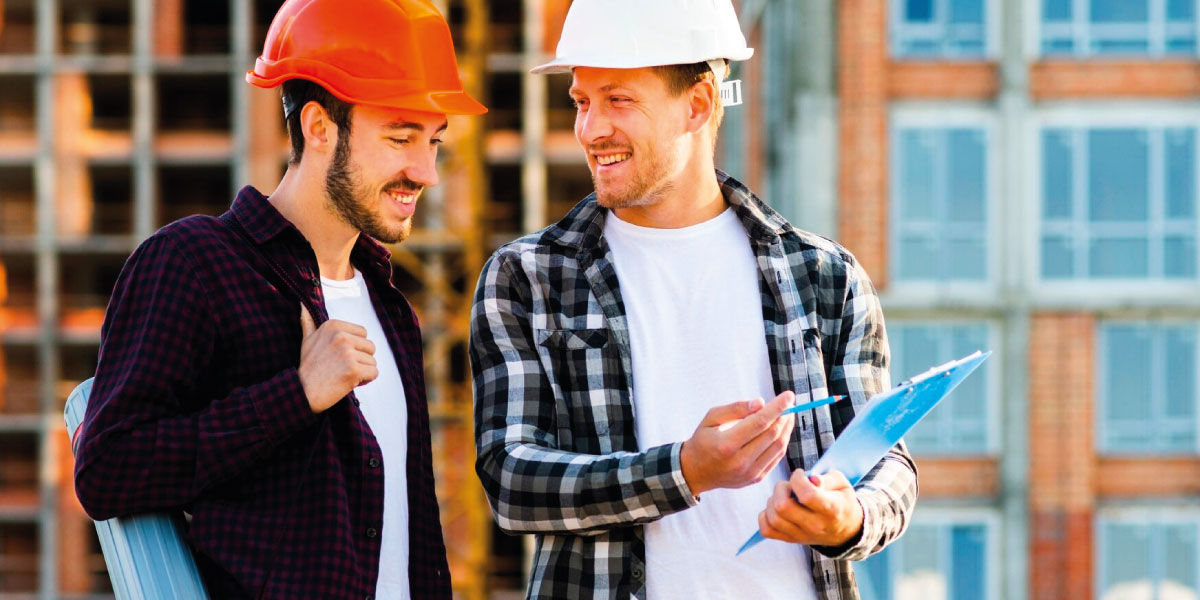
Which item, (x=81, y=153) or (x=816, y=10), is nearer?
(x=816, y=10)

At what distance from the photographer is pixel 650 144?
3.22 m


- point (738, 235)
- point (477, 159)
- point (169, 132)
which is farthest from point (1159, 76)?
point (169, 132)

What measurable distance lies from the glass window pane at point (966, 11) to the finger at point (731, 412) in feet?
56.6

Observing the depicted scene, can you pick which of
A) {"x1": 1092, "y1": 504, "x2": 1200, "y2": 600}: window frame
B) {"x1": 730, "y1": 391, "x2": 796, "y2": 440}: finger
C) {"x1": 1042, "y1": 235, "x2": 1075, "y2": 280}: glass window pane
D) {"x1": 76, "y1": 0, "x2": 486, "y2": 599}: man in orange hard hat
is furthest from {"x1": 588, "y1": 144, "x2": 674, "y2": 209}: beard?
{"x1": 1092, "y1": 504, "x2": 1200, "y2": 600}: window frame

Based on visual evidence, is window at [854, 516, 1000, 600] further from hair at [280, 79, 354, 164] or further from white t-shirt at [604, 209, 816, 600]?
hair at [280, 79, 354, 164]

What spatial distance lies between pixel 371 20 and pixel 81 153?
119 feet

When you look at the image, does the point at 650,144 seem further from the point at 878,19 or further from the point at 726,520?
the point at 878,19

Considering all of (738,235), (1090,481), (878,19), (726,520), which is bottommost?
(1090,481)

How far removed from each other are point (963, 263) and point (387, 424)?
54.8 ft

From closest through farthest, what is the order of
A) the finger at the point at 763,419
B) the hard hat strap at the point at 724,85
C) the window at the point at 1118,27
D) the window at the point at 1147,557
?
1. the finger at the point at 763,419
2. the hard hat strap at the point at 724,85
3. the window at the point at 1118,27
4. the window at the point at 1147,557

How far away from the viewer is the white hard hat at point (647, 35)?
320cm

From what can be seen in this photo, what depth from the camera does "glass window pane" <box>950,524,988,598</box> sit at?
18922 mm

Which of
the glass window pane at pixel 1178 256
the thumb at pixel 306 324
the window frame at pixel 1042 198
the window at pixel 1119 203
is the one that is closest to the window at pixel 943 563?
the window frame at pixel 1042 198

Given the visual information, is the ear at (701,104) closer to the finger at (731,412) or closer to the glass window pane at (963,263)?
the finger at (731,412)
